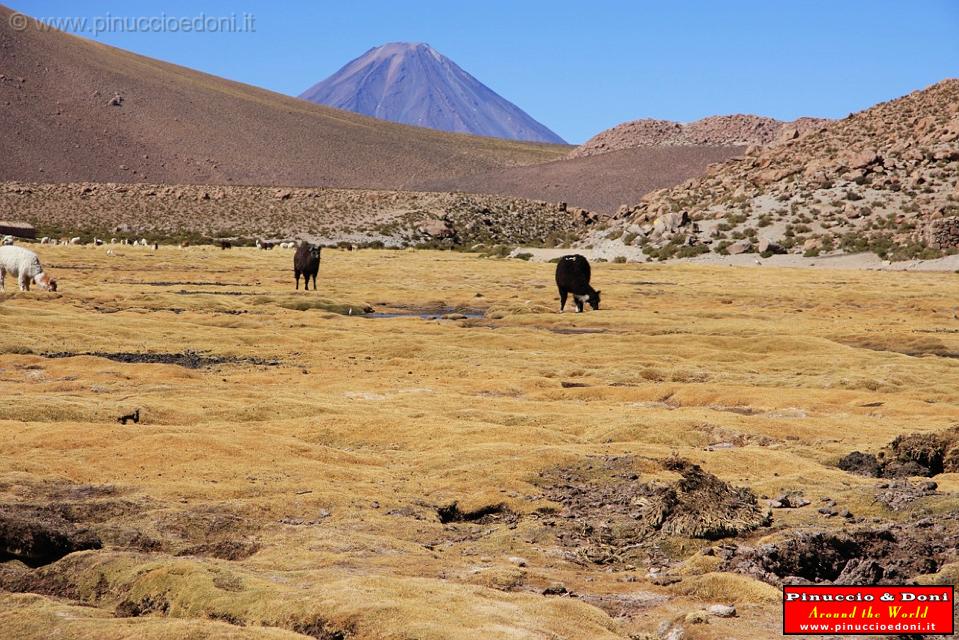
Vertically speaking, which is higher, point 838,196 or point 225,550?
point 838,196

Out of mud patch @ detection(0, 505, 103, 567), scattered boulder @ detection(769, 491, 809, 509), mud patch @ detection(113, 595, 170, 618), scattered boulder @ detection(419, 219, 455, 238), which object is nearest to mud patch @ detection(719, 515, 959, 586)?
scattered boulder @ detection(769, 491, 809, 509)

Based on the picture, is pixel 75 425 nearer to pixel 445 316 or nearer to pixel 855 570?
pixel 855 570

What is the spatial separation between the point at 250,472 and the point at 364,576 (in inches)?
184

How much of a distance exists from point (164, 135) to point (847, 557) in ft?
548

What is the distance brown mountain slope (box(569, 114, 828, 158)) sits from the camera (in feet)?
609

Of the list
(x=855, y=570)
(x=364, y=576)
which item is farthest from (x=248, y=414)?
(x=855, y=570)

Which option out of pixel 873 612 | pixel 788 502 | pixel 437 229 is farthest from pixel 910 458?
pixel 437 229

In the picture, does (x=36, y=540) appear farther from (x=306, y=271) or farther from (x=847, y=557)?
(x=306, y=271)

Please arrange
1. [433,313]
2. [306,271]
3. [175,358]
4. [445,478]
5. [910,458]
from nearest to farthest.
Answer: [445,478]
[910,458]
[175,358]
[433,313]
[306,271]

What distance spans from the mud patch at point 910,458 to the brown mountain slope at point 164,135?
14035 centimetres

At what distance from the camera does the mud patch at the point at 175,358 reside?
79.7 ft

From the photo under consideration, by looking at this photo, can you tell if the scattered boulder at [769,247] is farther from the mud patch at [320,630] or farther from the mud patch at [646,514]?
the mud patch at [320,630]

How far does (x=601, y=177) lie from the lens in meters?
152

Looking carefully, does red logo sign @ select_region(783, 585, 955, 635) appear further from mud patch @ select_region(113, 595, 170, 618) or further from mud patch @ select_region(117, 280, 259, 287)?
mud patch @ select_region(117, 280, 259, 287)
